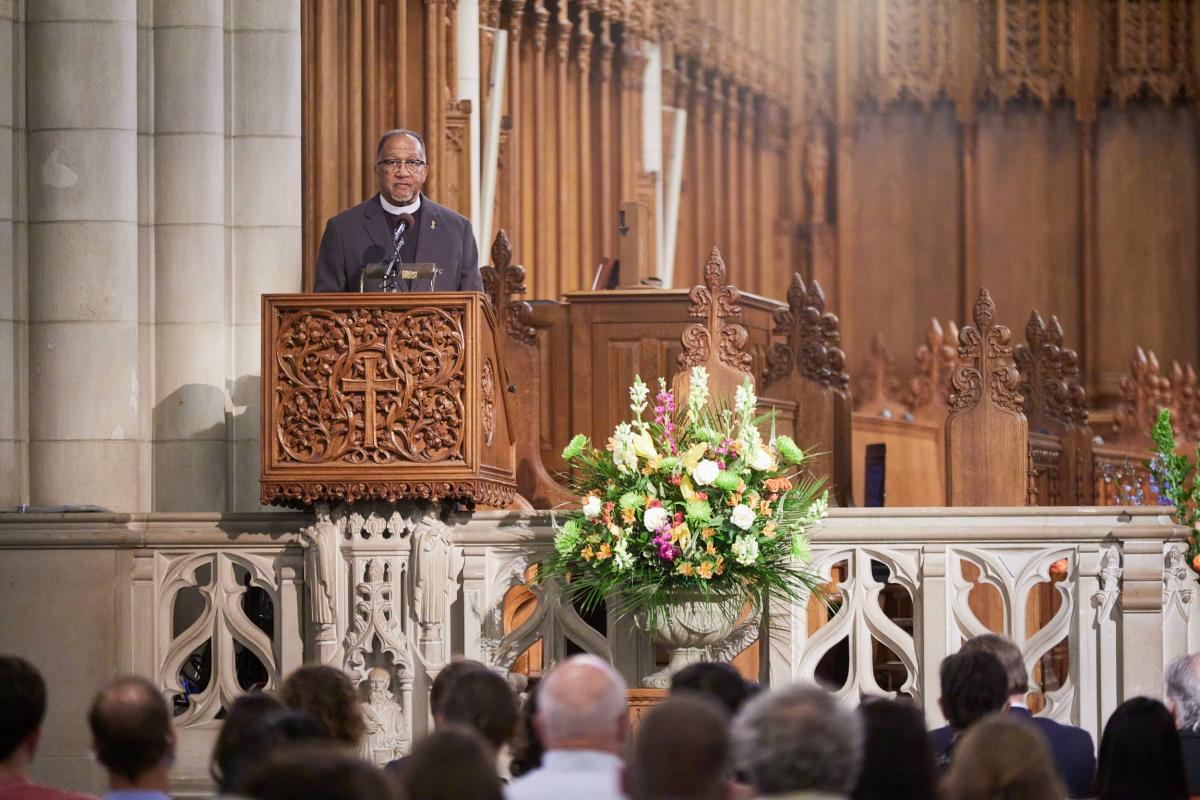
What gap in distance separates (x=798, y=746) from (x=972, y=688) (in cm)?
161

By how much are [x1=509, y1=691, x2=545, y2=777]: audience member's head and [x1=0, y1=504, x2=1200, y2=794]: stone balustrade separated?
2470mm

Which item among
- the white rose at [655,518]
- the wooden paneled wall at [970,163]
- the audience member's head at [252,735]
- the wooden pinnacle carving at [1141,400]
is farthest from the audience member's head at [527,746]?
the wooden paneled wall at [970,163]

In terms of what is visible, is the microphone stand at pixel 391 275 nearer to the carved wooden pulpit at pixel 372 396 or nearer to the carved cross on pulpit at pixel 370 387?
the carved wooden pulpit at pixel 372 396

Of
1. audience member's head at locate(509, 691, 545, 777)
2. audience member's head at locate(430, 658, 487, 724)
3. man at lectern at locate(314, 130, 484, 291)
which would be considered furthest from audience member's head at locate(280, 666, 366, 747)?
man at lectern at locate(314, 130, 484, 291)

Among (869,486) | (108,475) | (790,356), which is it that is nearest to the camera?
(108,475)

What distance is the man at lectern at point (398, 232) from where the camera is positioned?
24.1 ft

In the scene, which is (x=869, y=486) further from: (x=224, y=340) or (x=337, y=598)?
(x=337, y=598)

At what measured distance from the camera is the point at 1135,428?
15.3m

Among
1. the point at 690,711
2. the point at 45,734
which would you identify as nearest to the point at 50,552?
the point at 45,734

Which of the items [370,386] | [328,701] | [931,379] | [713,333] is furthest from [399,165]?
[931,379]

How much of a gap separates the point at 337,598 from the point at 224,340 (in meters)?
1.79

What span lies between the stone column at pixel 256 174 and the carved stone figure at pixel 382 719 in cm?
187

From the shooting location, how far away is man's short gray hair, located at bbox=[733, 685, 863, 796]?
3.31 meters

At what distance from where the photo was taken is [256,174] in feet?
28.5
